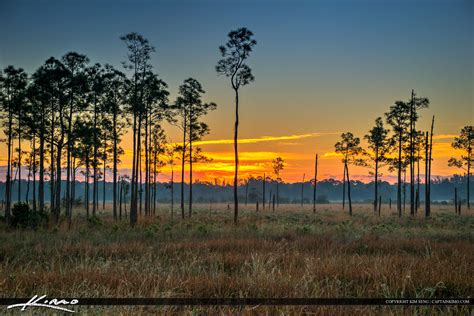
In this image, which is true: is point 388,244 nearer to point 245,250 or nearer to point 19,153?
point 245,250

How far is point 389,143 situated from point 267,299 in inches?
1652

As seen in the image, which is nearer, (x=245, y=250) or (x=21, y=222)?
(x=245, y=250)

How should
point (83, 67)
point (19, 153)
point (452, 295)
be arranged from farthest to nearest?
point (19, 153), point (83, 67), point (452, 295)

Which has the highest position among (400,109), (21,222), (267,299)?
(400,109)

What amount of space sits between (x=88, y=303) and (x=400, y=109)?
134ft

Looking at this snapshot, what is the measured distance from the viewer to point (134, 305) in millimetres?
4535

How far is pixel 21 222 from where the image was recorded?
19859mm

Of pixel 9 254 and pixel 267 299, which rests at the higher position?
pixel 267 299

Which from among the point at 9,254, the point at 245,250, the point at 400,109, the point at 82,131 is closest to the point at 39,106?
the point at 82,131

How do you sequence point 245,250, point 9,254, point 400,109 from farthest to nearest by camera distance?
point 400,109 → point 245,250 → point 9,254

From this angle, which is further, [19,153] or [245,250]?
[19,153]

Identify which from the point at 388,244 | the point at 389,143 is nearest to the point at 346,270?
the point at 388,244

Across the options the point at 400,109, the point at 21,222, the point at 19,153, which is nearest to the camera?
the point at 21,222

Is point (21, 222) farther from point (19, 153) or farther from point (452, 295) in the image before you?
point (19, 153)
